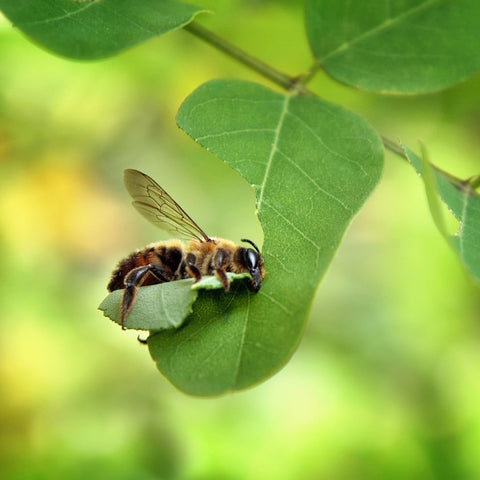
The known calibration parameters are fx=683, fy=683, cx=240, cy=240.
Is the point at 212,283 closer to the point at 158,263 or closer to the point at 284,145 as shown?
the point at 284,145

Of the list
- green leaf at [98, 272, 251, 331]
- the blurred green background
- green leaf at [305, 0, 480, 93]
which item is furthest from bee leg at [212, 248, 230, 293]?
the blurred green background

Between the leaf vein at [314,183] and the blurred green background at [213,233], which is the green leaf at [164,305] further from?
the blurred green background at [213,233]

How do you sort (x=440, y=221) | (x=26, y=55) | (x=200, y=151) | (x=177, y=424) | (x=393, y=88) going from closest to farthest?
(x=440, y=221) → (x=393, y=88) → (x=26, y=55) → (x=177, y=424) → (x=200, y=151)

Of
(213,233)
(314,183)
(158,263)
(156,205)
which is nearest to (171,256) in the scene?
(158,263)

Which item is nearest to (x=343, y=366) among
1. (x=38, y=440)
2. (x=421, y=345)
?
(x=421, y=345)

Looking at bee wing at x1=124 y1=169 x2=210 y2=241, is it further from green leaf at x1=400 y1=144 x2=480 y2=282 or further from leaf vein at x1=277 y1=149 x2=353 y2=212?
green leaf at x1=400 y1=144 x2=480 y2=282

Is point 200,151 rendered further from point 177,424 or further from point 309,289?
point 309,289
